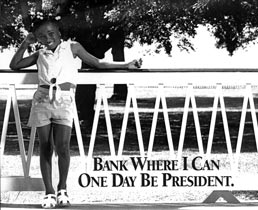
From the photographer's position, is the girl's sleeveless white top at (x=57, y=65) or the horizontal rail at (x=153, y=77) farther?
the horizontal rail at (x=153, y=77)

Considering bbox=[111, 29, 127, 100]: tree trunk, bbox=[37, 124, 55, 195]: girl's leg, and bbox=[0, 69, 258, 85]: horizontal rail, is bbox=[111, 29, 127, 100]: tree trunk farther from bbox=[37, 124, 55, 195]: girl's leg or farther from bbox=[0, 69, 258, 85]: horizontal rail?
bbox=[37, 124, 55, 195]: girl's leg

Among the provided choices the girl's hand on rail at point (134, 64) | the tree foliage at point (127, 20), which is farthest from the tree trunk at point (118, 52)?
the girl's hand on rail at point (134, 64)

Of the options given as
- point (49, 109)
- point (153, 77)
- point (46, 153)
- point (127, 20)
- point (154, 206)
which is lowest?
point (154, 206)

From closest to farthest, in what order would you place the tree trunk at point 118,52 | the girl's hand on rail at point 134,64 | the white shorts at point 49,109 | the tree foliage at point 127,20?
the white shorts at point 49,109 < the girl's hand on rail at point 134,64 < the tree trunk at point 118,52 < the tree foliage at point 127,20

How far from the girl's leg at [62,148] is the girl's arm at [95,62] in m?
0.44

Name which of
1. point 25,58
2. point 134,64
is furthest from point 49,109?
point 134,64

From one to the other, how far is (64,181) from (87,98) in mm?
2852

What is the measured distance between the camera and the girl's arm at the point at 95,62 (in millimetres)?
4961

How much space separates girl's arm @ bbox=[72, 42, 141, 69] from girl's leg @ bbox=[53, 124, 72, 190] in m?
0.44

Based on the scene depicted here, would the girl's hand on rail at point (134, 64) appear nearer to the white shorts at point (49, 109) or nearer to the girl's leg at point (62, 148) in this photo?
the white shorts at point (49, 109)

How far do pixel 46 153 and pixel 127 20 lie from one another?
4140 millimetres

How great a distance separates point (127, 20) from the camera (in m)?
8.84

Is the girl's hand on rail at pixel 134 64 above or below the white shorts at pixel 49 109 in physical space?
above

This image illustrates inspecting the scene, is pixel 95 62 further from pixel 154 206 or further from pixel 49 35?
pixel 154 206
